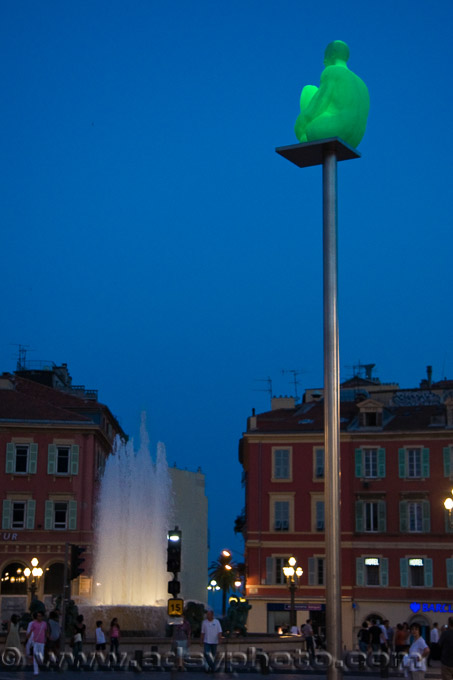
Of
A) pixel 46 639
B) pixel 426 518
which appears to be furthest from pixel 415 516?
pixel 46 639

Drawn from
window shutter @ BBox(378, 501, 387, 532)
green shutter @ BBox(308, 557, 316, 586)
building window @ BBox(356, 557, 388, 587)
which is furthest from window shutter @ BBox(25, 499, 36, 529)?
window shutter @ BBox(378, 501, 387, 532)

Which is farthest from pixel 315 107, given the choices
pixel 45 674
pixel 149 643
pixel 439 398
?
pixel 439 398

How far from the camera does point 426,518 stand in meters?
50.8

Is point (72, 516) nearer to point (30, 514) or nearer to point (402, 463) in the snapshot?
point (30, 514)

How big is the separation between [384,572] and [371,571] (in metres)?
0.64

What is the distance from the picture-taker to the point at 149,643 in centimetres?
2806

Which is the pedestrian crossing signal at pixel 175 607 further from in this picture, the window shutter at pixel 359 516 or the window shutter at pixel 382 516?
the window shutter at pixel 382 516

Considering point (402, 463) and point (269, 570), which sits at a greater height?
point (402, 463)

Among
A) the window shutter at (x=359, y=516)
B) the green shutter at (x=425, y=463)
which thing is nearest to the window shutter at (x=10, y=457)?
the window shutter at (x=359, y=516)

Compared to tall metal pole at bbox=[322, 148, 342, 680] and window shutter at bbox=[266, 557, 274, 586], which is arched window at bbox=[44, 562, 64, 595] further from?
tall metal pole at bbox=[322, 148, 342, 680]

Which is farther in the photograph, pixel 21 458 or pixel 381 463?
pixel 21 458

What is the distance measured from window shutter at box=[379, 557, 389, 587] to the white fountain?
48.3ft

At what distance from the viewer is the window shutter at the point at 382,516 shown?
2013 inches

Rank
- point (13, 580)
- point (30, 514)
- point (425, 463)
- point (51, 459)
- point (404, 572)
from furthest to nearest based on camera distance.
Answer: point (51, 459) → point (30, 514) → point (425, 463) → point (13, 580) → point (404, 572)
